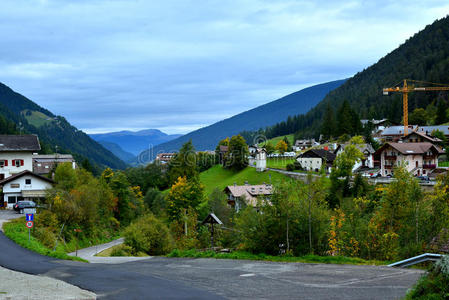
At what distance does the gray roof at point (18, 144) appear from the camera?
48.3 metres

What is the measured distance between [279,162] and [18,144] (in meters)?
72.0

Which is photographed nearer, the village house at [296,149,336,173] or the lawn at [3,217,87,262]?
the lawn at [3,217,87,262]

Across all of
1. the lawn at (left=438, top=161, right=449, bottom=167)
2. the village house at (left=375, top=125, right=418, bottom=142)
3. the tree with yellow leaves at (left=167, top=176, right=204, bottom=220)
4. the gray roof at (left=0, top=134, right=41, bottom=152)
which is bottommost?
the tree with yellow leaves at (left=167, top=176, right=204, bottom=220)

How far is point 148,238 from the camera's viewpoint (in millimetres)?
34688

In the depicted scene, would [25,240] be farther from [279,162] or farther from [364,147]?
[279,162]

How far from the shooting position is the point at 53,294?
475 inches

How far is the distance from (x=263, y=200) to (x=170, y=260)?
195 inches

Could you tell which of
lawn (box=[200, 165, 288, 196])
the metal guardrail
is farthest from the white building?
lawn (box=[200, 165, 288, 196])

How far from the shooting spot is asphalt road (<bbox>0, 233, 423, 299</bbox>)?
476 inches

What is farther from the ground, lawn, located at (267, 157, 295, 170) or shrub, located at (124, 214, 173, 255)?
lawn, located at (267, 157, 295, 170)

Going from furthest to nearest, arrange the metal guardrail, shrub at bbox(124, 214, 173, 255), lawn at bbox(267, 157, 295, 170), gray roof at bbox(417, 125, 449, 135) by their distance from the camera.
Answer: gray roof at bbox(417, 125, 449, 135)
lawn at bbox(267, 157, 295, 170)
shrub at bbox(124, 214, 173, 255)
the metal guardrail

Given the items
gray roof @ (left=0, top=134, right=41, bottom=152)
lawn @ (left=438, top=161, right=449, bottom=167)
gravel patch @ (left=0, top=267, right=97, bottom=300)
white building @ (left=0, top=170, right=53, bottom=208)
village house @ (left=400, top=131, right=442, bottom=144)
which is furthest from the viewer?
village house @ (left=400, top=131, right=442, bottom=144)

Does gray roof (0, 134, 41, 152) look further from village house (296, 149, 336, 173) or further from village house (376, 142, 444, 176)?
village house (296, 149, 336, 173)

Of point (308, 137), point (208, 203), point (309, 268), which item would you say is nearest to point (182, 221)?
point (208, 203)
